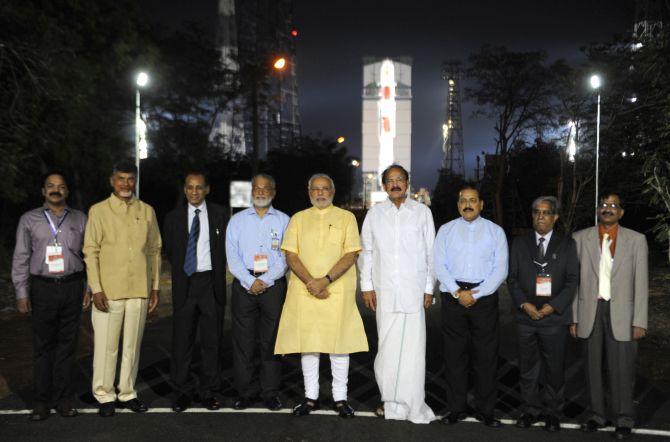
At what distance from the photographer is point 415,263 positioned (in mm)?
5023

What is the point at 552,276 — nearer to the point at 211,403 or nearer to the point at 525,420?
the point at 525,420

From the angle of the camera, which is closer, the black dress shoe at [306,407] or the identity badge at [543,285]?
the identity badge at [543,285]

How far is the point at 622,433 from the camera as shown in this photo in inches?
180

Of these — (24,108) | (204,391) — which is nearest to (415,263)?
(204,391)

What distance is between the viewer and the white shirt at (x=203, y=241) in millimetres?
5382

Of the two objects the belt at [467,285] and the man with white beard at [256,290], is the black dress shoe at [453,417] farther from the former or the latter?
the man with white beard at [256,290]

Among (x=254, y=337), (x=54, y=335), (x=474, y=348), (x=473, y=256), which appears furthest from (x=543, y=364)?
(x=54, y=335)

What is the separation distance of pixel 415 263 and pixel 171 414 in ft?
8.02

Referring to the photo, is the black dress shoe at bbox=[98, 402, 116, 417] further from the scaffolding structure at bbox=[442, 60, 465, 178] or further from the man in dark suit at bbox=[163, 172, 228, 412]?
the scaffolding structure at bbox=[442, 60, 465, 178]

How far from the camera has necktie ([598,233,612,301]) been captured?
4801 millimetres

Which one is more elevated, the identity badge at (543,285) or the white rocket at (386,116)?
the white rocket at (386,116)

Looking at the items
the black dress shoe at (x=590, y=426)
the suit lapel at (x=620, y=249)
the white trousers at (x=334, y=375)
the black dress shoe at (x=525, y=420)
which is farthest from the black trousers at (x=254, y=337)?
the suit lapel at (x=620, y=249)

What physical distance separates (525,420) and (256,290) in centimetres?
249

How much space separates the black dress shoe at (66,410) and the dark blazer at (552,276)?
381 cm
